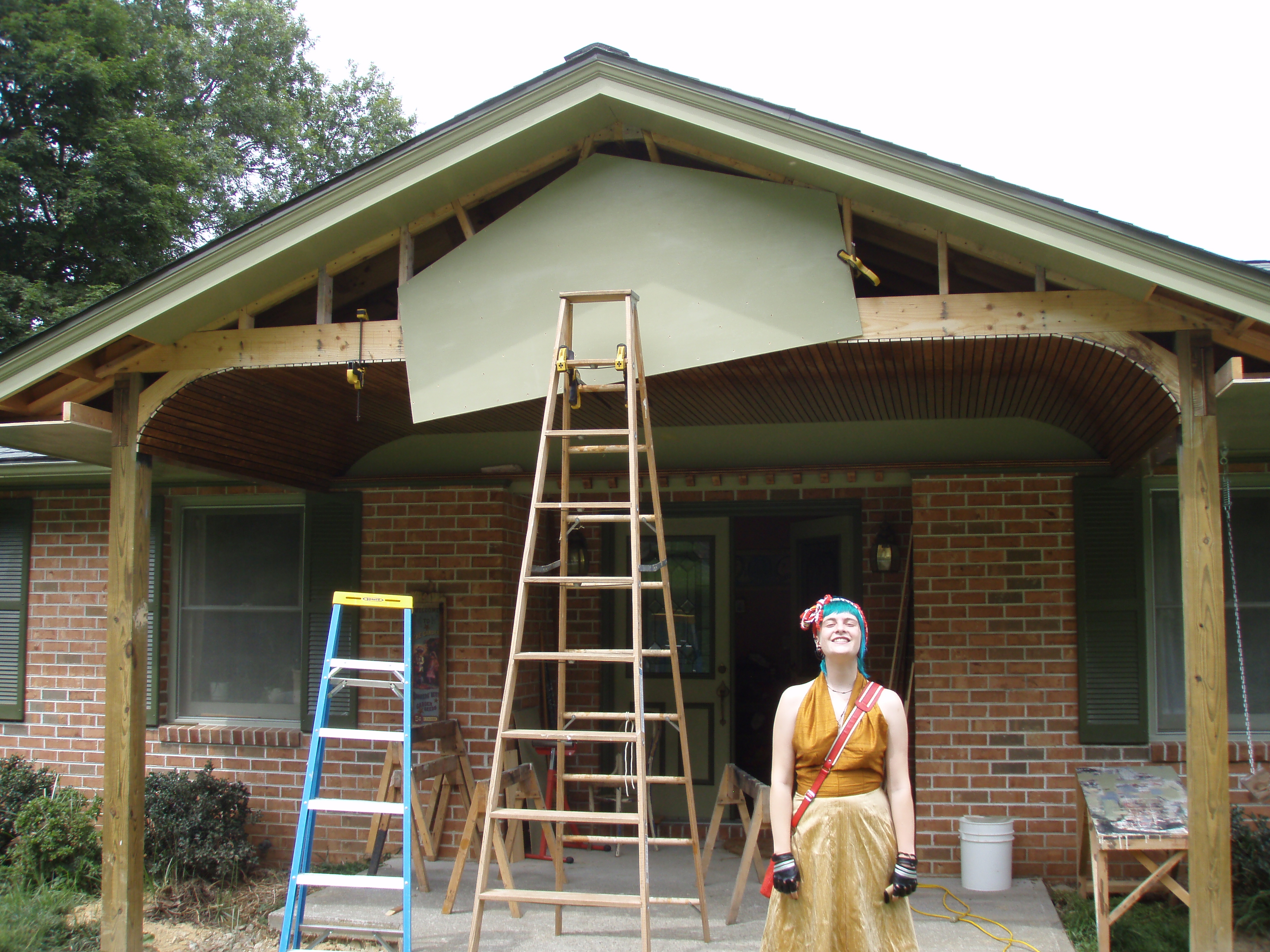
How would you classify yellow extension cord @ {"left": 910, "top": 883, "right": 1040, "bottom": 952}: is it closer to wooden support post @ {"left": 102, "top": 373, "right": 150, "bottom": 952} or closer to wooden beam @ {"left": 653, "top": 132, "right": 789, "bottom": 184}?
wooden beam @ {"left": 653, "top": 132, "right": 789, "bottom": 184}

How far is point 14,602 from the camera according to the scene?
773 cm

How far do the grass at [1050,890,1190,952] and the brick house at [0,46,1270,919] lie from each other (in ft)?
2.02

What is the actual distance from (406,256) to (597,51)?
4.17 ft

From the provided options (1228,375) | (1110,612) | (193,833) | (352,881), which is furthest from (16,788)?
(1228,375)

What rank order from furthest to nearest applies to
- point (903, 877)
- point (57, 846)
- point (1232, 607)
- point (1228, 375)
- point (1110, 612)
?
point (57, 846) < point (1232, 607) < point (1110, 612) < point (1228, 375) < point (903, 877)

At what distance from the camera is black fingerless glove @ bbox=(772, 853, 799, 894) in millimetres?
3471

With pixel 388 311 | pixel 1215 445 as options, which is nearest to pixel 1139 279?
pixel 1215 445

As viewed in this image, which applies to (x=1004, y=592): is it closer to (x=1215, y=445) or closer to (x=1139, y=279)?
(x=1215, y=445)

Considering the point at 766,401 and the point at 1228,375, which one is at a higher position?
the point at 766,401

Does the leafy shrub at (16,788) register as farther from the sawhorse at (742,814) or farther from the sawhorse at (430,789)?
the sawhorse at (742,814)

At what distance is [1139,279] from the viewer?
4.06 metres

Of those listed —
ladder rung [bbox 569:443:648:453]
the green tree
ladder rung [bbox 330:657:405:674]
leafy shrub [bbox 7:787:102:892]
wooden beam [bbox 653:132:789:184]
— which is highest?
the green tree

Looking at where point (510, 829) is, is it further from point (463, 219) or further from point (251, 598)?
point (463, 219)

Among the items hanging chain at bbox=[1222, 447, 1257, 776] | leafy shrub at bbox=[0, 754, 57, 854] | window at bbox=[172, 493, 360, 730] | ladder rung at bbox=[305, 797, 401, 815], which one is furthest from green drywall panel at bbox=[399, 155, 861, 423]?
leafy shrub at bbox=[0, 754, 57, 854]
